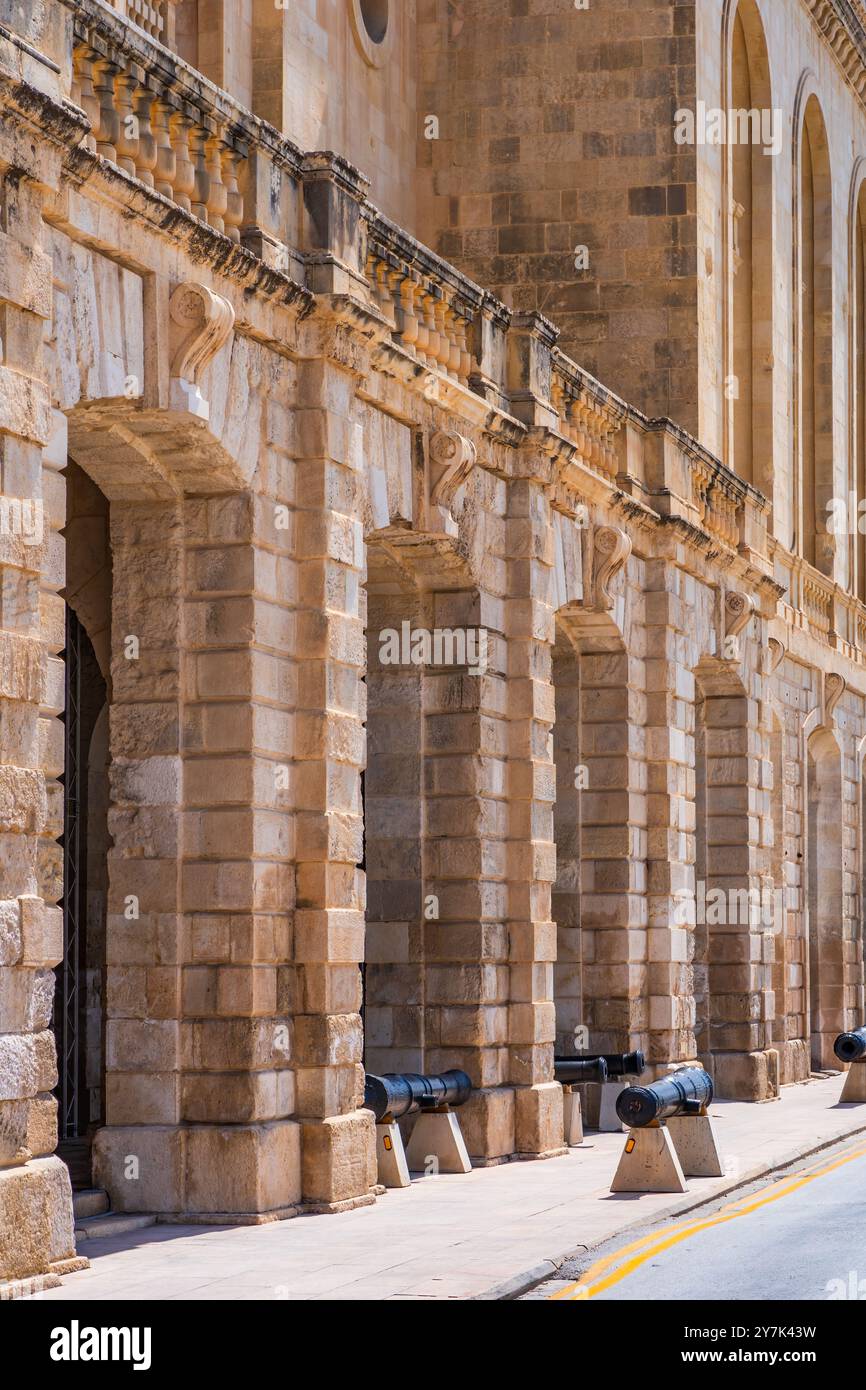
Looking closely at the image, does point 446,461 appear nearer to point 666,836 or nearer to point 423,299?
point 423,299

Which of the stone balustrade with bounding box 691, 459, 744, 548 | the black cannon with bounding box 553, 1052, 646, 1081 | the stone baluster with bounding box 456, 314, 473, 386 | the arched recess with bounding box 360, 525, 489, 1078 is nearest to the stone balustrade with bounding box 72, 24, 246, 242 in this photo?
the stone baluster with bounding box 456, 314, 473, 386

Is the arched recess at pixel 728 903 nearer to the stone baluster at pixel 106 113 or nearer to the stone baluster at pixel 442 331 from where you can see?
the stone baluster at pixel 442 331

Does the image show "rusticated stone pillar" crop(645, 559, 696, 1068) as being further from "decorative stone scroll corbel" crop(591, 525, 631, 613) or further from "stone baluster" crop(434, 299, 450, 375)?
"stone baluster" crop(434, 299, 450, 375)

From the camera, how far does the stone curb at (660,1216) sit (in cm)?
1226

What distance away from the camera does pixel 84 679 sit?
1816 cm

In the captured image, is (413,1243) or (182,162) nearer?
(413,1243)

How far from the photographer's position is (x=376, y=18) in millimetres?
26109

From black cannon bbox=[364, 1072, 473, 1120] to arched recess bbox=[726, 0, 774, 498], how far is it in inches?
609

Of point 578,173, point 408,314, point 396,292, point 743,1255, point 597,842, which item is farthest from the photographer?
point 578,173

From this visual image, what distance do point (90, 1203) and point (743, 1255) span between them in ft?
13.1

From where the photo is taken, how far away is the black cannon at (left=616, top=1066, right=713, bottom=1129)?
16.8 metres

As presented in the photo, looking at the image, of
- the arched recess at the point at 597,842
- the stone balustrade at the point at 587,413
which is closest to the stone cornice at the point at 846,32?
the stone balustrade at the point at 587,413

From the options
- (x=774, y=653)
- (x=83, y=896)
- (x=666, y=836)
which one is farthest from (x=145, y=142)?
(x=774, y=653)

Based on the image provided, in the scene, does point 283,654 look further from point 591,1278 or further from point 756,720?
point 756,720
